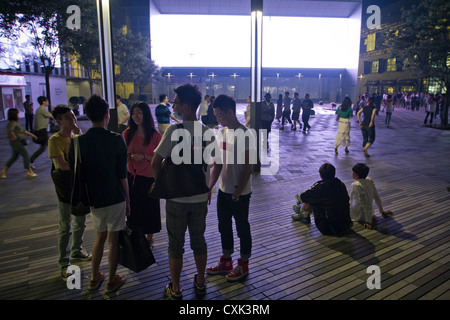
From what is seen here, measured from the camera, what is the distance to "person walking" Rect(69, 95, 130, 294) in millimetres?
2754

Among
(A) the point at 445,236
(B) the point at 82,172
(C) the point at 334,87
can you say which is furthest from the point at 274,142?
(C) the point at 334,87

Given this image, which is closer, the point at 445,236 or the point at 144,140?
the point at 144,140

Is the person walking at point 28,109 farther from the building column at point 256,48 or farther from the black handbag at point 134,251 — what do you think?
the black handbag at point 134,251

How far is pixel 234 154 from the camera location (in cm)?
311

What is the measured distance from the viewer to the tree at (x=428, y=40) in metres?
15.6

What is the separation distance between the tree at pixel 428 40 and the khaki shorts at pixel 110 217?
17.6 meters

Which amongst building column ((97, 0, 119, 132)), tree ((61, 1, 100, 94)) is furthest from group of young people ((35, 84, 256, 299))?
tree ((61, 1, 100, 94))

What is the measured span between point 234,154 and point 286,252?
1.46 m

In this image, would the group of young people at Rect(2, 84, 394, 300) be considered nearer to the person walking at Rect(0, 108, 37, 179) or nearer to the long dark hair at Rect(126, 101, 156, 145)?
the long dark hair at Rect(126, 101, 156, 145)

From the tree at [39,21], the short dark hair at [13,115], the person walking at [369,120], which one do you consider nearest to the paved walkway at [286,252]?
the short dark hair at [13,115]

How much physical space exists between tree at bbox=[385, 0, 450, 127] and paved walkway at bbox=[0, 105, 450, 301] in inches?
460
